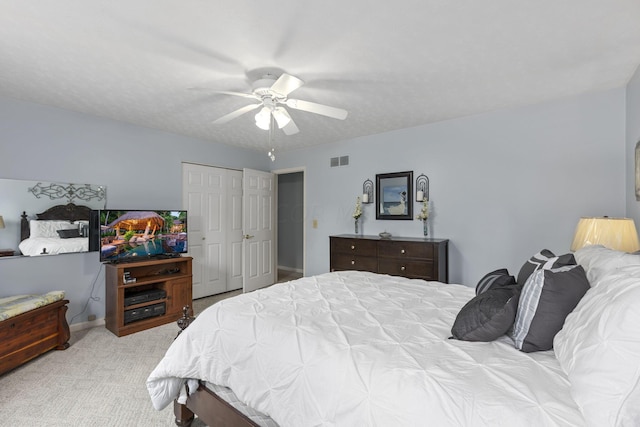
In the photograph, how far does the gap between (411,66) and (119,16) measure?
1.95 metres

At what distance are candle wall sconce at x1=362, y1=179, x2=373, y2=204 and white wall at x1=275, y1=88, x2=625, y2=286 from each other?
70mm

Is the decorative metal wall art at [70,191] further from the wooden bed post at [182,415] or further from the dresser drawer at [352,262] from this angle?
the dresser drawer at [352,262]

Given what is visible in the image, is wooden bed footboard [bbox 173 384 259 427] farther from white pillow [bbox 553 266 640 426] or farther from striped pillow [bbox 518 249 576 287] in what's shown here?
striped pillow [bbox 518 249 576 287]

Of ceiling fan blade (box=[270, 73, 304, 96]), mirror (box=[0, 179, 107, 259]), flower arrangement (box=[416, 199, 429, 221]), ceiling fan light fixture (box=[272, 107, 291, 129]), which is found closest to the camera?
ceiling fan blade (box=[270, 73, 304, 96])

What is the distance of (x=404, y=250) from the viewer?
3.62 m

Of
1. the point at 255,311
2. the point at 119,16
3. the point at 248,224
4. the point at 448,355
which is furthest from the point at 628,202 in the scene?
the point at 248,224

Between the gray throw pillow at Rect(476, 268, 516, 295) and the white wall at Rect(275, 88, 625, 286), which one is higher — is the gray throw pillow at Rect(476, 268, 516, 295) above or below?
below

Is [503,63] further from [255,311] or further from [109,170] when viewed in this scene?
[109,170]

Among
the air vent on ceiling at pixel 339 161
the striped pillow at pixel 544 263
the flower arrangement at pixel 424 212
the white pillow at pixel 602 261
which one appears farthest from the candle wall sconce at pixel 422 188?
the white pillow at pixel 602 261

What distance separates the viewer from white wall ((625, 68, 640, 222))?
2.43m

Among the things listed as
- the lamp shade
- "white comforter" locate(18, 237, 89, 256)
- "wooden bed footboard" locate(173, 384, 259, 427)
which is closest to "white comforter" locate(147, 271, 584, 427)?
"wooden bed footboard" locate(173, 384, 259, 427)

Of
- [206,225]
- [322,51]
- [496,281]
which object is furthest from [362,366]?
[206,225]

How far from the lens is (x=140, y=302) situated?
3.53 m

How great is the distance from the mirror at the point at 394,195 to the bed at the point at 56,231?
358 cm
